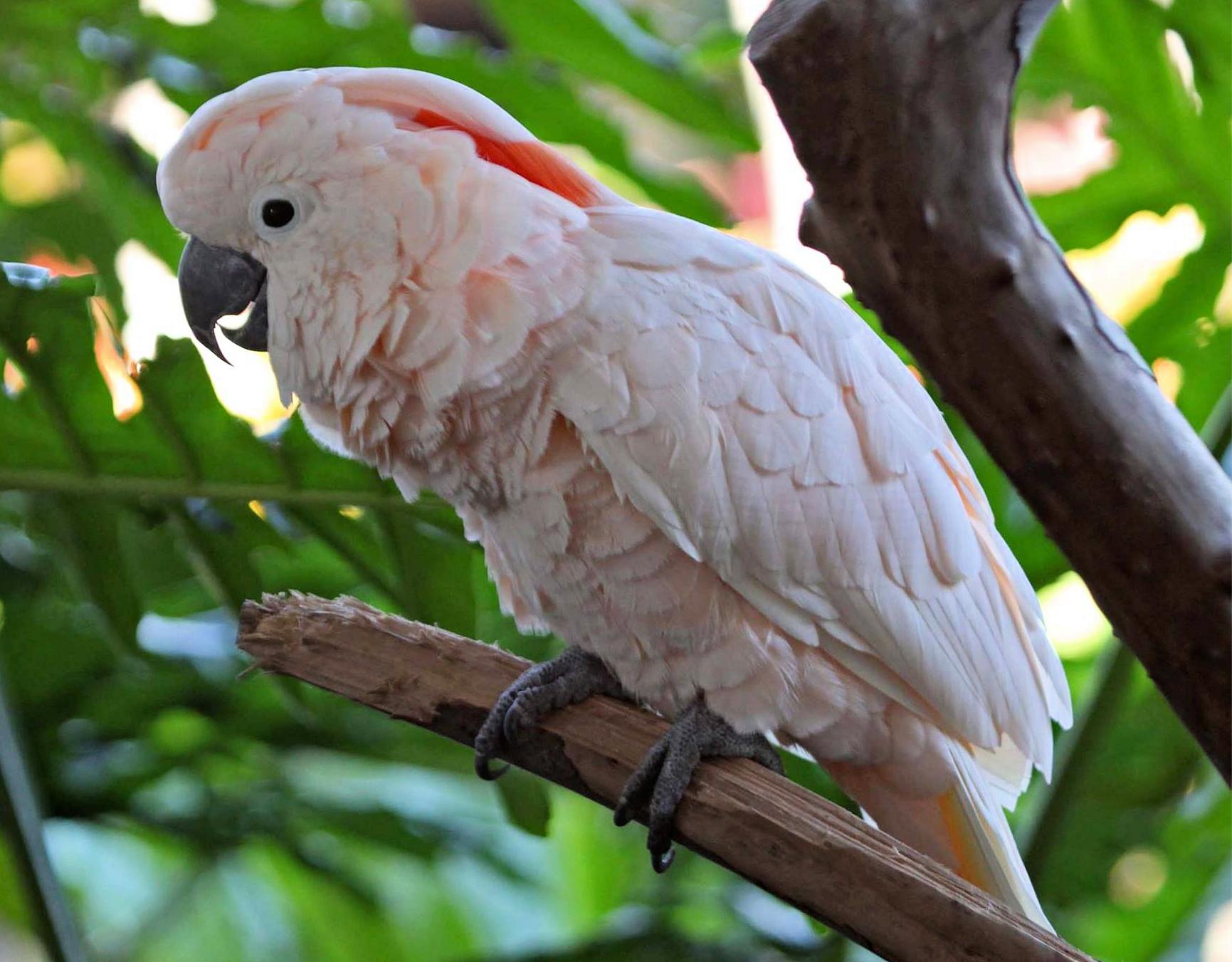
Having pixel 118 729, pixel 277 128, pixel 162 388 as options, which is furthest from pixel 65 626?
pixel 277 128

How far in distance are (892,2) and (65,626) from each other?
43.8 inches

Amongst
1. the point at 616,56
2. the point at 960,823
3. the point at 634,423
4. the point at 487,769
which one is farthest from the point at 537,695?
the point at 616,56

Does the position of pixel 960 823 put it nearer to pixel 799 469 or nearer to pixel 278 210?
pixel 799 469

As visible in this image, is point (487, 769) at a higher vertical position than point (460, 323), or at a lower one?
lower

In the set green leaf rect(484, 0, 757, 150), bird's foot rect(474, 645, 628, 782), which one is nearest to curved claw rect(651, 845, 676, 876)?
bird's foot rect(474, 645, 628, 782)

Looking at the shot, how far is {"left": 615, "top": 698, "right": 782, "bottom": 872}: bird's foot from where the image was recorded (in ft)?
2.52

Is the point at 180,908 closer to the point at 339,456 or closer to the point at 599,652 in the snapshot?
the point at 339,456

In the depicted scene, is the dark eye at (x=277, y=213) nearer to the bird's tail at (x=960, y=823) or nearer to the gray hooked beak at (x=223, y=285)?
the gray hooked beak at (x=223, y=285)

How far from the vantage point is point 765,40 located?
585 mm

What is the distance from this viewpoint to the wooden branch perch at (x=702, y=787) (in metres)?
0.67

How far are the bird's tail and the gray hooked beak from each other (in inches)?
22.0

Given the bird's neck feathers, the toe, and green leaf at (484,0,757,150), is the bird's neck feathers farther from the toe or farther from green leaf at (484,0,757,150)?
green leaf at (484,0,757,150)

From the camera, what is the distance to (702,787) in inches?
30.0

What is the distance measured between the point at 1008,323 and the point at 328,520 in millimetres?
632
